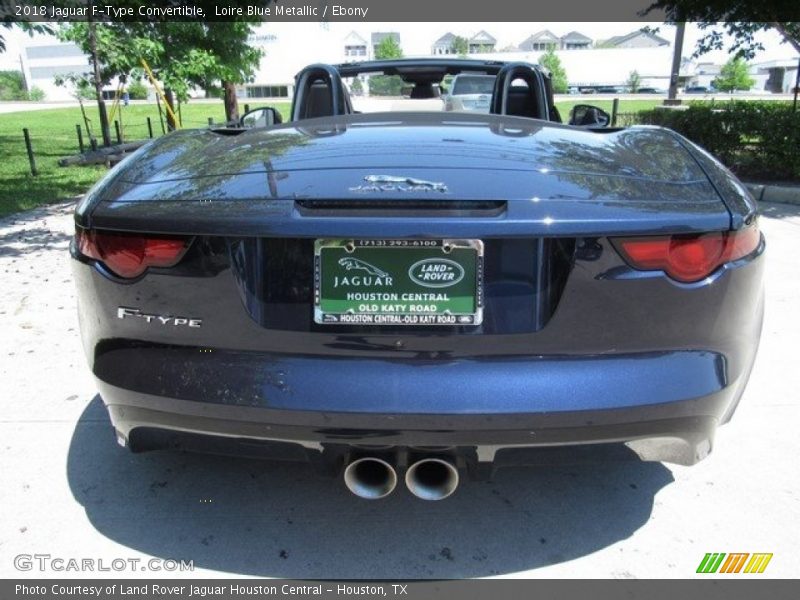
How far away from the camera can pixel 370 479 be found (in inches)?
82.3

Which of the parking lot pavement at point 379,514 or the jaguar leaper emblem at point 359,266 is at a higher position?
the jaguar leaper emblem at point 359,266

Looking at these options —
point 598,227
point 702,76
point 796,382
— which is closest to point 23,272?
point 598,227

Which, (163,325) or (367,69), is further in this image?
(367,69)

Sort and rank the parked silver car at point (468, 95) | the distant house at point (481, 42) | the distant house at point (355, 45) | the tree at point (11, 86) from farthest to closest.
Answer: the distant house at point (481, 42) → the distant house at point (355, 45) → the tree at point (11, 86) → the parked silver car at point (468, 95)

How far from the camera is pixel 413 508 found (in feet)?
8.22

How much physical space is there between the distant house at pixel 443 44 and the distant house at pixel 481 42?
4539 mm

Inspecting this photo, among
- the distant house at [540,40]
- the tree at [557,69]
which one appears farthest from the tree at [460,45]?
the distant house at [540,40]

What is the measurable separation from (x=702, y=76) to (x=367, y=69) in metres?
136

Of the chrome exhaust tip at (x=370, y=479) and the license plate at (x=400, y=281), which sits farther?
the chrome exhaust tip at (x=370, y=479)

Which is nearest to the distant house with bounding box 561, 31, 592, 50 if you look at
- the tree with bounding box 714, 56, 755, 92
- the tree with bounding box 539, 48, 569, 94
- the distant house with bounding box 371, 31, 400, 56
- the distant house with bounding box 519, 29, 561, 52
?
the distant house with bounding box 519, 29, 561, 52

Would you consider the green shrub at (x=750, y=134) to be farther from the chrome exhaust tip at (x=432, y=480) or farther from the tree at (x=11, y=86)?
the tree at (x=11, y=86)

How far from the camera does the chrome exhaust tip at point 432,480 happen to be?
2025mm

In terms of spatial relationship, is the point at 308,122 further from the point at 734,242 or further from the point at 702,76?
the point at 702,76

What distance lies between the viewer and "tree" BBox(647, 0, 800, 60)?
399 inches
